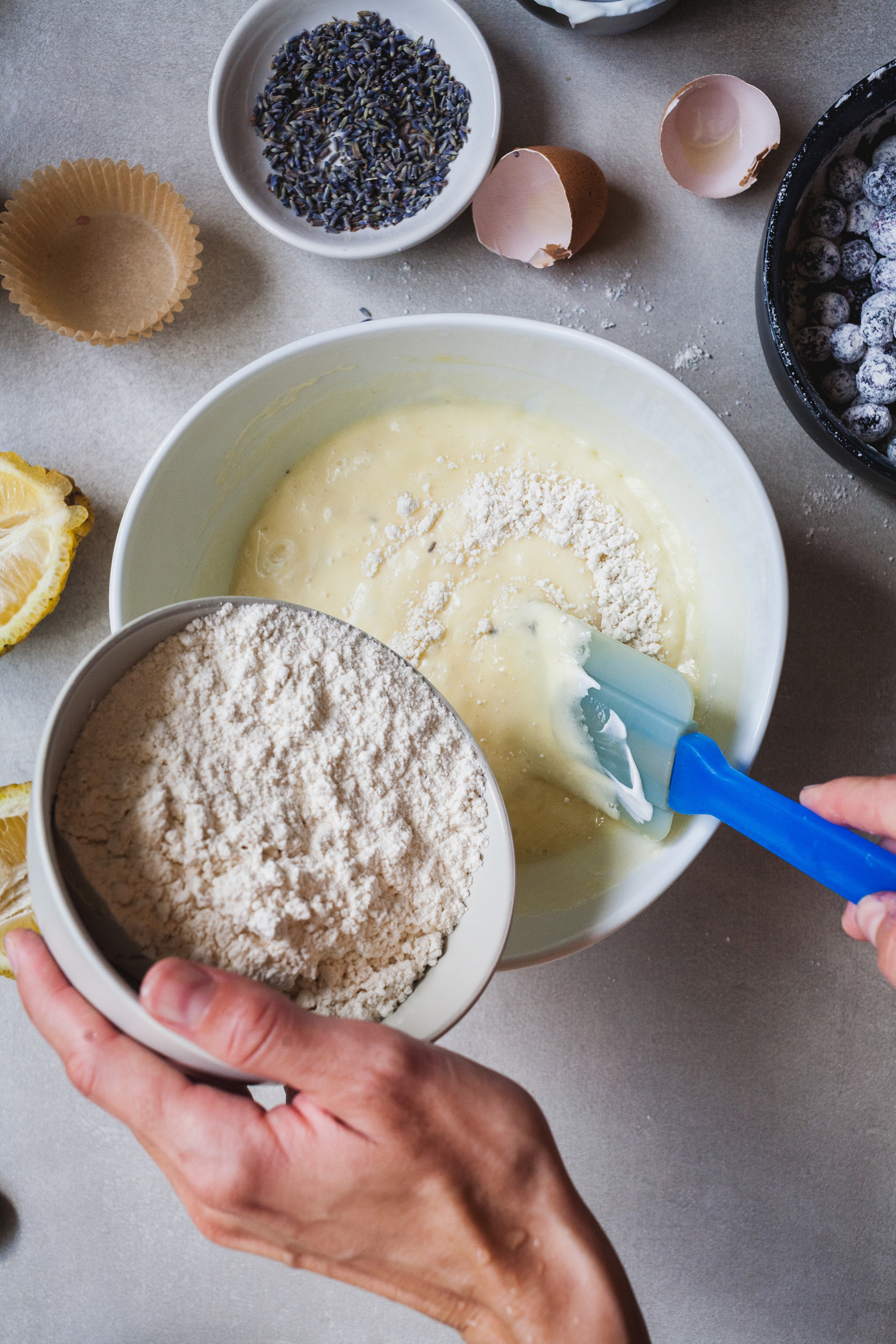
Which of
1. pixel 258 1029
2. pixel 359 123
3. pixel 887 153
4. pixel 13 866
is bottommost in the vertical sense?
pixel 13 866

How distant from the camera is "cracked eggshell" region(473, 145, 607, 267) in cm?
99

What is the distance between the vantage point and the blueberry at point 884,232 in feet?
3.13

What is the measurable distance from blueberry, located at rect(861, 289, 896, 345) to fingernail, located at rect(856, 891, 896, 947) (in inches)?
23.3

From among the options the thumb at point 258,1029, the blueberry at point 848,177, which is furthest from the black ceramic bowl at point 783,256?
the thumb at point 258,1029

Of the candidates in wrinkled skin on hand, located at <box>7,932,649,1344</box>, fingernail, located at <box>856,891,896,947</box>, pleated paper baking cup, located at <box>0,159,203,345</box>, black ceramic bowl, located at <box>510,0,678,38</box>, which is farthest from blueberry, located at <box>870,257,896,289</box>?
wrinkled skin on hand, located at <box>7,932,649,1344</box>

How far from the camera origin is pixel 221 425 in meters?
0.91

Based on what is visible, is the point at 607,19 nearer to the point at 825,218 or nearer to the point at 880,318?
the point at 825,218

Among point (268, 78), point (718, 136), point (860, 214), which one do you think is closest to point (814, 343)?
point (860, 214)

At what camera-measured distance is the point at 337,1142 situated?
1.90 ft

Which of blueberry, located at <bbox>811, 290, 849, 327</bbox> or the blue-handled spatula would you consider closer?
the blue-handled spatula

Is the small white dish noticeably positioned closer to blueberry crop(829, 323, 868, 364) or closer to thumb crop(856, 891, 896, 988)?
blueberry crop(829, 323, 868, 364)

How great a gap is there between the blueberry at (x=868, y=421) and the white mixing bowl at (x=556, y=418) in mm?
193

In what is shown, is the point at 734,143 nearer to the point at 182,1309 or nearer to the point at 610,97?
the point at 610,97

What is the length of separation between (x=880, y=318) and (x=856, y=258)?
0.25 ft
